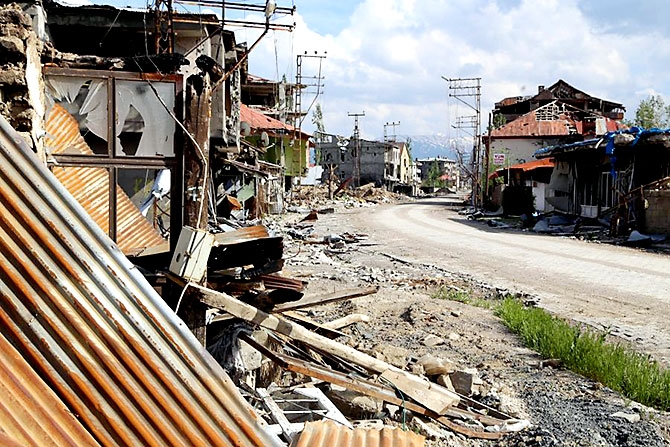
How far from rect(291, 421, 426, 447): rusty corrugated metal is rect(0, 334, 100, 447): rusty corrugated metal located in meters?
1.57

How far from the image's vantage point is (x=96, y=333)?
8.84ft

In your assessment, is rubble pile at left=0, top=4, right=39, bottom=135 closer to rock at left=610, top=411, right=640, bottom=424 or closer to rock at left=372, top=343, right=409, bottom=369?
rock at left=372, top=343, right=409, bottom=369

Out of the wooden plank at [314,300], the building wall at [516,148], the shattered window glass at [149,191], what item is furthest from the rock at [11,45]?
the building wall at [516,148]

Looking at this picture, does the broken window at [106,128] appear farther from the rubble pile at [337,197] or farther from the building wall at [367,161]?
the building wall at [367,161]

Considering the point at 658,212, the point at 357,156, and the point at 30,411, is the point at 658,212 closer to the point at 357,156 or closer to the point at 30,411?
the point at 30,411

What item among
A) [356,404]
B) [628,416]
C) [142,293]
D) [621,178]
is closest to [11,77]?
[142,293]

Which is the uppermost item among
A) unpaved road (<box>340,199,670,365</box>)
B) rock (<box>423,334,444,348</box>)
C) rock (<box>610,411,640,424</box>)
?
rock (<box>610,411,640,424</box>)

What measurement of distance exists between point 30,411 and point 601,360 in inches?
228

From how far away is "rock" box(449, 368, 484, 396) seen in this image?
6043 mm

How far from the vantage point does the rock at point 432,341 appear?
8094 millimetres

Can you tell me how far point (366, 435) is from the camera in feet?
12.4

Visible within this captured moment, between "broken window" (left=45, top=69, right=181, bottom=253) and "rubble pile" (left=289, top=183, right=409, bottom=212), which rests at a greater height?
"broken window" (left=45, top=69, right=181, bottom=253)

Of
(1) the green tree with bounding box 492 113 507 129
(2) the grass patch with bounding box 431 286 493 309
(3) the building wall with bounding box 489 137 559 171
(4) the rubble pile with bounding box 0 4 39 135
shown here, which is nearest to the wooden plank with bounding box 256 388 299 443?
(4) the rubble pile with bounding box 0 4 39 135

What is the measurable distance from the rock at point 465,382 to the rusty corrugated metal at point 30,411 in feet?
14.0
